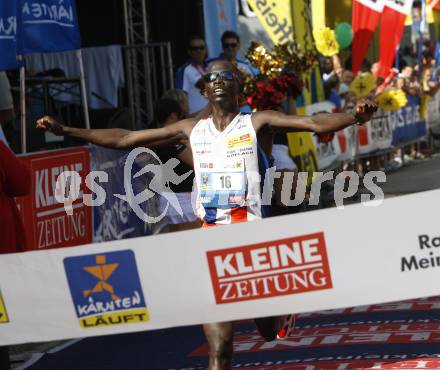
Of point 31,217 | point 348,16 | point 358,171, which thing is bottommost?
point 358,171

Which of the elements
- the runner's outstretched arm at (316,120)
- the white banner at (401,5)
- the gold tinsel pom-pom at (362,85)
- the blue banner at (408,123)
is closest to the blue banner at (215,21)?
the gold tinsel pom-pom at (362,85)

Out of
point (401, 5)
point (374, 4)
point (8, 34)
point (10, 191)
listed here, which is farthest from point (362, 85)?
point (10, 191)

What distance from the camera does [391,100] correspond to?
20.8 metres

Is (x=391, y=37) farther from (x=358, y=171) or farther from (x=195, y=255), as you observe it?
(x=195, y=255)

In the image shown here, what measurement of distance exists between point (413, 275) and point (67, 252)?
1.77 metres

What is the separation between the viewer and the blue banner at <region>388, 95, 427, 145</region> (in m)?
22.5

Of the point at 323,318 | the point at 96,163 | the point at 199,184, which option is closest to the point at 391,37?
the point at 96,163

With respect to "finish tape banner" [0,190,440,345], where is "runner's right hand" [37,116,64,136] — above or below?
above

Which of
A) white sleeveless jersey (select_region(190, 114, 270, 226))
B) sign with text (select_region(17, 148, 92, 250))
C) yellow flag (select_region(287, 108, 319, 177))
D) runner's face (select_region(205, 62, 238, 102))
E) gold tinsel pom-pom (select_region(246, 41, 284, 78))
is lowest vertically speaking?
yellow flag (select_region(287, 108, 319, 177))

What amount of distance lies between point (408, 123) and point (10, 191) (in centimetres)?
1754

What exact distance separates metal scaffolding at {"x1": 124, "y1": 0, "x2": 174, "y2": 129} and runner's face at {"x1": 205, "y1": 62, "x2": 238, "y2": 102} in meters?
8.69

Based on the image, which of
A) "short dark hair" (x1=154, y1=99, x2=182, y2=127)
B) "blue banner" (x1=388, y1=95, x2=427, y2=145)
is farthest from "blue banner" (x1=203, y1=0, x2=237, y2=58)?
"blue banner" (x1=388, y1=95, x2=427, y2=145)

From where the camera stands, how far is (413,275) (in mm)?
5598

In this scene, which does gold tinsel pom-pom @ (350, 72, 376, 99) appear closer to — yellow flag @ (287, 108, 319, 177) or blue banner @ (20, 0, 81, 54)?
yellow flag @ (287, 108, 319, 177)
